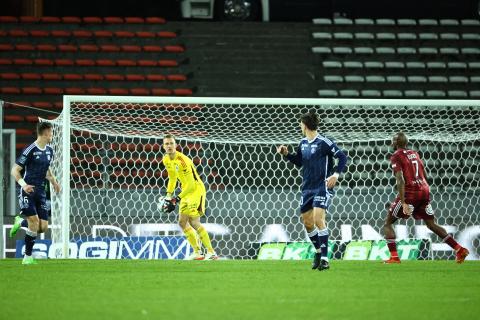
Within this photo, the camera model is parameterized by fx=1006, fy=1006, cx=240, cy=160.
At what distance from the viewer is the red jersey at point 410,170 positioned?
489 inches

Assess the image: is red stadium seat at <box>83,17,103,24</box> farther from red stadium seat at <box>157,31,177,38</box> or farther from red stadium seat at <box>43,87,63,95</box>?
red stadium seat at <box>43,87,63,95</box>

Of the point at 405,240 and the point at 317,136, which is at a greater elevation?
the point at 317,136

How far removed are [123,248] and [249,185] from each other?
2.93m

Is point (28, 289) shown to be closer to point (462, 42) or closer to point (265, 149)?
point (265, 149)

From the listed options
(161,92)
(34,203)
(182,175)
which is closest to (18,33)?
(161,92)

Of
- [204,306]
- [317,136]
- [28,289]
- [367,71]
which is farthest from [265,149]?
[204,306]

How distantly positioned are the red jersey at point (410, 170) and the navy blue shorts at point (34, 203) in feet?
14.6

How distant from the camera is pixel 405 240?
15266mm

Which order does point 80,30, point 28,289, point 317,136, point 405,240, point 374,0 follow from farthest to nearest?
point 374,0 < point 80,30 < point 405,240 < point 317,136 < point 28,289

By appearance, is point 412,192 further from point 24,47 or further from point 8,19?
point 8,19

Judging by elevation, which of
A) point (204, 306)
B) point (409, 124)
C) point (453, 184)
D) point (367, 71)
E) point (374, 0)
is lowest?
point (204, 306)

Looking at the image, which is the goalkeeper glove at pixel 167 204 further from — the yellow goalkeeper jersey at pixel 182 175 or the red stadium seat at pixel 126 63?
the red stadium seat at pixel 126 63

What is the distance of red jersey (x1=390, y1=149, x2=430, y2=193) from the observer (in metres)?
12.4

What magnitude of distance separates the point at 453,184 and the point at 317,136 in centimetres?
630
